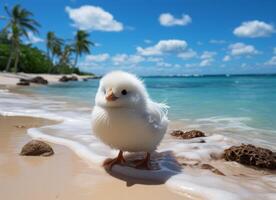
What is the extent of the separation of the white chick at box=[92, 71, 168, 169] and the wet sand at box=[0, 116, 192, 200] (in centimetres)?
47

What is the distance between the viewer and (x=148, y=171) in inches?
160

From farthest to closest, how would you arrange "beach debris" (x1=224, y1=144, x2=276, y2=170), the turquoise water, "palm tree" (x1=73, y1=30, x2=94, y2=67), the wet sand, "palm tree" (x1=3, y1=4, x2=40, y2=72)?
"palm tree" (x1=73, y1=30, x2=94, y2=67), "palm tree" (x1=3, y1=4, x2=40, y2=72), the turquoise water, "beach debris" (x1=224, y1=144, x2=276, y2=170), the wet sand

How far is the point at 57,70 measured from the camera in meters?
70.1

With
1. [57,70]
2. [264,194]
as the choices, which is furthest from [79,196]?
[57,70]

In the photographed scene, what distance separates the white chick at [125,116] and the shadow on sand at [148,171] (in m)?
0.16

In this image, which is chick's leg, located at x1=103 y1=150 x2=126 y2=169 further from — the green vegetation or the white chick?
the green vegetation

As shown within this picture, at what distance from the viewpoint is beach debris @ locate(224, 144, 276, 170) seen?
4707mm

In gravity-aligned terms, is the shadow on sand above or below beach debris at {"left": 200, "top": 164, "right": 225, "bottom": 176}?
below

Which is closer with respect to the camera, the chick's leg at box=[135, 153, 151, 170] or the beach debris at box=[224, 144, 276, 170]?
the chick's leg at box=[135, 153, 151, 170]

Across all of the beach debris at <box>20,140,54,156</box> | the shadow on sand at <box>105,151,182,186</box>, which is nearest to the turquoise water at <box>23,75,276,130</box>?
the shadow on sand at <box>105,151,182,186</box>

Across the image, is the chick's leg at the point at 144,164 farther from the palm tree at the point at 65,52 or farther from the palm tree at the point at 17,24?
the palm tree at the point at 65,52

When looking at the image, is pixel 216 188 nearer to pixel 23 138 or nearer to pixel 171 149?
pixel 171 149

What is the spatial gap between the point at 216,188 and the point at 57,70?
69070 mm

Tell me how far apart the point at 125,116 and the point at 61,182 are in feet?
3.19
